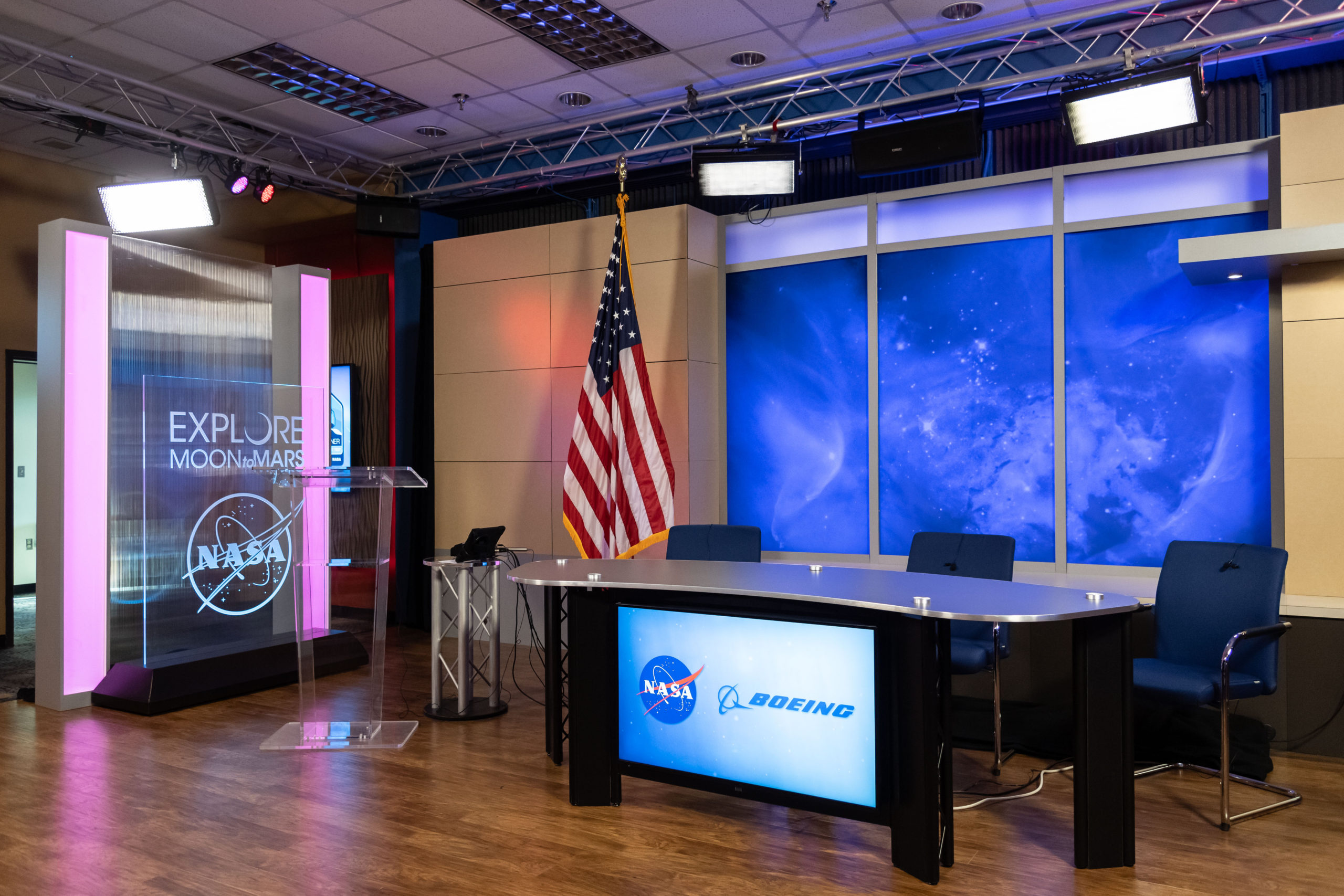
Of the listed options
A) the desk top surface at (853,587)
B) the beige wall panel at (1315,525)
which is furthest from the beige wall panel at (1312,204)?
the desk top surface at (853,587)

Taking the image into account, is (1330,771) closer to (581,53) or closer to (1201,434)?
(1201,434)

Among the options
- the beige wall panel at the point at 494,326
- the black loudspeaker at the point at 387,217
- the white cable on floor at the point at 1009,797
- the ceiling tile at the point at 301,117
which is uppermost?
the ceiling tile at the point at 301,117

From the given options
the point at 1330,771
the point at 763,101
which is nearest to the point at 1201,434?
the point at 1330,771

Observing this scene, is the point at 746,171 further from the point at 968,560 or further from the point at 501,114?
the point at 968,560

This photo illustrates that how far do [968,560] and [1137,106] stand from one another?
2.40m

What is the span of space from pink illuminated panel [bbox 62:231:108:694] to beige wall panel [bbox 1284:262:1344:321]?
20.2 ft

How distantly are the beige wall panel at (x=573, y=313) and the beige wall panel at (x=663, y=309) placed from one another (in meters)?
0.39

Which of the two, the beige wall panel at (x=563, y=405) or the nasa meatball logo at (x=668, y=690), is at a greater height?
the beige wall panel at (x=563, y=405)

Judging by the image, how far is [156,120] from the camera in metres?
6.51

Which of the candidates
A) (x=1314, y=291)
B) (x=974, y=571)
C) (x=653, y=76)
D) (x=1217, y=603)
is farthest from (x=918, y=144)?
(x=1217, y=603)

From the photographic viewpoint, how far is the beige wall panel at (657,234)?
6367 mm

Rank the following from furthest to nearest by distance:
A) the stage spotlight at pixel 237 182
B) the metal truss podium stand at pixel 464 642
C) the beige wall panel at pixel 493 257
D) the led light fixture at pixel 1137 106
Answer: the beige wall panel at pixel 493 257 → the stage spotlight at pixel 237 182 → the metal truss podium stand at pixel 464 642 → the led light fixture at pixel 1137 106

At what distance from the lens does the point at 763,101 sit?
5.83m

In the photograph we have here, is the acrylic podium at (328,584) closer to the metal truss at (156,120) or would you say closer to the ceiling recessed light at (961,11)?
the metal truss at (156,120)
